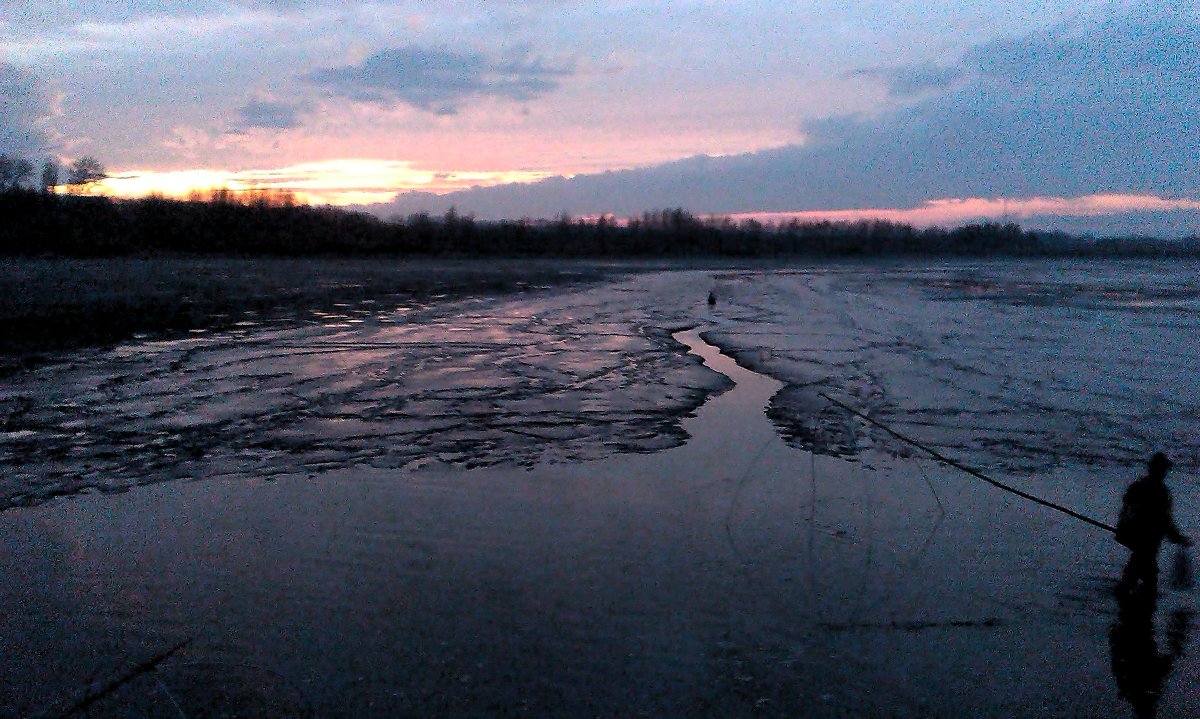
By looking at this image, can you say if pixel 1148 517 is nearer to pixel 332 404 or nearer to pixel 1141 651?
pixel 1141 651

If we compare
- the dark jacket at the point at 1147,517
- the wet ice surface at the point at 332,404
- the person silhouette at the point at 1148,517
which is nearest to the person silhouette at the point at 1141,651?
the person silhouette at the point at 1148,517

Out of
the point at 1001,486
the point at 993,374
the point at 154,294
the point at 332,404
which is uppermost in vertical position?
the point at 1001,486

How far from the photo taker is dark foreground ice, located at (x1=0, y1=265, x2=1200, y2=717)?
19.1ft

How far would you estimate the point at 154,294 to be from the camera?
1391 inches

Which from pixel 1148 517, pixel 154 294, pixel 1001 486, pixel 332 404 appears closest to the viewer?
pixel 1148 517

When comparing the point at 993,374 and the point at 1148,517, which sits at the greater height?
the point at 1148,517

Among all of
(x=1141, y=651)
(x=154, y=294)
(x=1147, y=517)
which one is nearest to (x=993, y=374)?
(x=1147, y=517)

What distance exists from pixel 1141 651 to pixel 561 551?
14.9 ft

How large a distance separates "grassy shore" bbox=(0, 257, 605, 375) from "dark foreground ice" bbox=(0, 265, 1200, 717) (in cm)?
697

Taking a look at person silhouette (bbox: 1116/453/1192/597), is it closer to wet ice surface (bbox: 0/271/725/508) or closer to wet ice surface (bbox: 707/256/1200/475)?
wet ice surface (bbox: 707/256/1200/475)

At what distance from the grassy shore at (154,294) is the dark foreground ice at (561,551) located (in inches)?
274

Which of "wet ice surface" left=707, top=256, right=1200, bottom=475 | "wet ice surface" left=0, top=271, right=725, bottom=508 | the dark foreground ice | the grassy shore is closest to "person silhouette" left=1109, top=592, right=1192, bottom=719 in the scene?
the dark foreground ice

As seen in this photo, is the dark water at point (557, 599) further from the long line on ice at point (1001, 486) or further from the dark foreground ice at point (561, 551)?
the long line on ice at point (1001, 486)

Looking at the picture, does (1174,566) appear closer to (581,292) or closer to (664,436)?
(664,436)
